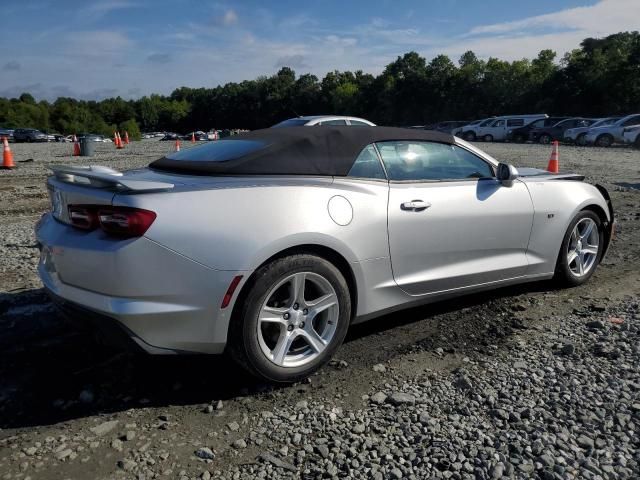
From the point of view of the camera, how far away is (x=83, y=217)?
2834mm

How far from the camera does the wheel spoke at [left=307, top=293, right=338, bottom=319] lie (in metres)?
3.09

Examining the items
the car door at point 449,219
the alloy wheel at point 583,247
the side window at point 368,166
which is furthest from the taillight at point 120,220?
the alloy wheel at point 583,247

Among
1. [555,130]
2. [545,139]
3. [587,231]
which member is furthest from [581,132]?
[587,231]

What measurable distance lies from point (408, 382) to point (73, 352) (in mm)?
2096

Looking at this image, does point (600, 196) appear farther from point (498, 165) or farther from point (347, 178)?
point (347, 178)

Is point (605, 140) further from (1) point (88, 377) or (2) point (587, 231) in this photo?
(1) point (88, 377)

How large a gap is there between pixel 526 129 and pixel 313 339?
110 ft

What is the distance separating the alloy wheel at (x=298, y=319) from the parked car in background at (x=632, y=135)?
26142mm

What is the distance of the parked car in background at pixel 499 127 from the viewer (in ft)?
111

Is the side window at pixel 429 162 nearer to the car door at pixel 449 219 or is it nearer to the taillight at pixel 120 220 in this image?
the car door at pixel 449 219

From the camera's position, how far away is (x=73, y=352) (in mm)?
3469

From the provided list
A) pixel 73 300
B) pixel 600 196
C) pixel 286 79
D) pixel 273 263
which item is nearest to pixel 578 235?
pixel 600 196

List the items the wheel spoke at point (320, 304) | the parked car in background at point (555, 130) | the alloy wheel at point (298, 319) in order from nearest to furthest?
the alloy wheel at point (298, 319) < the wheel spoke at point (320, 304) < the parked car in background at point (555, 130)

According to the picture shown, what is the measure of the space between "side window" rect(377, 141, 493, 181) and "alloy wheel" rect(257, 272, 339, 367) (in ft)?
3.11
